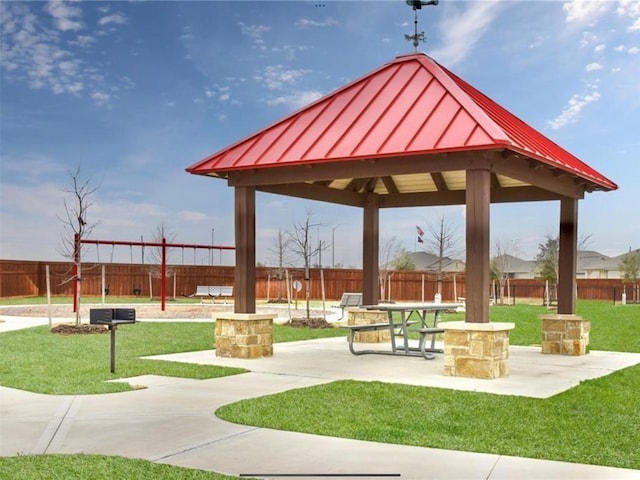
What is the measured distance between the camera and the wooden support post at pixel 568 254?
14.6 m

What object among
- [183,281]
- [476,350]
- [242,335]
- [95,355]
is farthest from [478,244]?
[183,281]

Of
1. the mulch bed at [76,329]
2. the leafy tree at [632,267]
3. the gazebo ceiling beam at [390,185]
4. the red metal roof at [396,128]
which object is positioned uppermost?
the red metal roof at [396,128]

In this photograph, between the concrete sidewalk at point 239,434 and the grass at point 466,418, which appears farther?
the grass at point 466,418

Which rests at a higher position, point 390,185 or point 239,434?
point 390,185

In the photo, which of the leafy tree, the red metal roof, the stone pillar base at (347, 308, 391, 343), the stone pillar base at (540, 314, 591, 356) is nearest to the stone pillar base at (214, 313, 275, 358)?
the red metal roof

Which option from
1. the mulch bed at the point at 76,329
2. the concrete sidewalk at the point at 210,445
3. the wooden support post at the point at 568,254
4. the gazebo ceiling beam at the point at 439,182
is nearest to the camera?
the concrete sidewalk at the point at 210,445

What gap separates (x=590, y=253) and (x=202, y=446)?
279 ft

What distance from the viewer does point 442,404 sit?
27.8 feet

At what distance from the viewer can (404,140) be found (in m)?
11.2

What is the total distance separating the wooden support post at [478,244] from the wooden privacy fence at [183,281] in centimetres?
2589

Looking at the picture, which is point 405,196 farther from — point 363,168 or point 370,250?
point 363,168

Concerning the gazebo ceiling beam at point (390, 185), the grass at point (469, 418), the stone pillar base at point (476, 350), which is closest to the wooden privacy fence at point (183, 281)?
the gazebo ceiling beam at point (390, 185)

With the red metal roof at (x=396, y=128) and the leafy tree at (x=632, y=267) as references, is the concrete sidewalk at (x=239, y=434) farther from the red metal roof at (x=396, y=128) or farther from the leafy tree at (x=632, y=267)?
the leafy tree at (x=632, y=267)

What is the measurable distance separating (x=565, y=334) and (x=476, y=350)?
4463 millimetres
